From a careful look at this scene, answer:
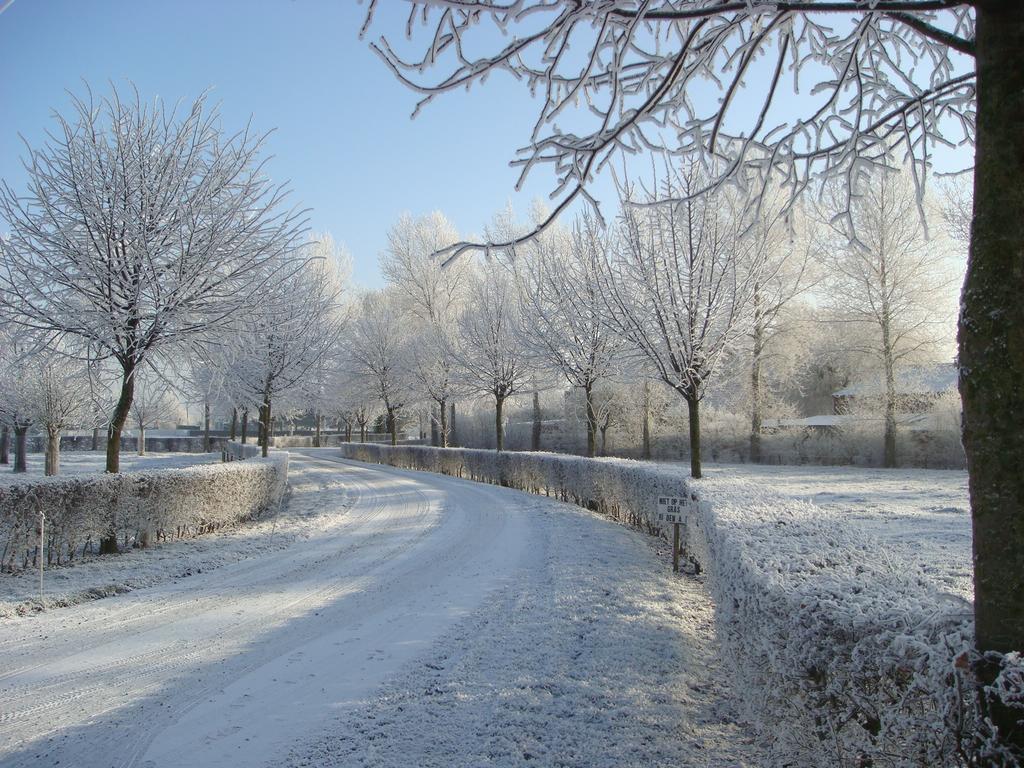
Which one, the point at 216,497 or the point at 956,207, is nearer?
the point at 216,497

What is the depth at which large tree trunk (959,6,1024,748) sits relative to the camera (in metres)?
1.81

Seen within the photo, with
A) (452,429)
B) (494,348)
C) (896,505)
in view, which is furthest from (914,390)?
(452,429)

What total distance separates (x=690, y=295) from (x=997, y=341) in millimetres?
8778

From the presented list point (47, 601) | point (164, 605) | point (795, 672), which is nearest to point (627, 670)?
point (795, 672)

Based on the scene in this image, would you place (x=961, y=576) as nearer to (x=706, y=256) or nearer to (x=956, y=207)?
(x=706, y=256)

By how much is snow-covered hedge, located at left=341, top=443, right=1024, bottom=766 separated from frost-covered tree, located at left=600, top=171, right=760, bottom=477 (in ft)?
19.5

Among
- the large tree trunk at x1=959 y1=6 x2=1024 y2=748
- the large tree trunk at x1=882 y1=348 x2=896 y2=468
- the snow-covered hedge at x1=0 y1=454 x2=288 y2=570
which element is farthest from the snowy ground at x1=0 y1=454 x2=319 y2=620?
the large tree trunk at x1=882 y1=348 x2=896 y2=468

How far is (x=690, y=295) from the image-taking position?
10359 millimetres

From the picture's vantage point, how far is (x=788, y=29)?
9.46 feet

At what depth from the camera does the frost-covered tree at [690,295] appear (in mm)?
10336

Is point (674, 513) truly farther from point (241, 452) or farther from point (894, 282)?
point (241, 452)

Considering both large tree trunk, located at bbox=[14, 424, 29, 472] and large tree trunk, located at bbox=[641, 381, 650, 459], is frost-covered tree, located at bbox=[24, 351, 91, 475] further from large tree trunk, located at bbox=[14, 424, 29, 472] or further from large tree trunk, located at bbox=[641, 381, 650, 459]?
large tree trunk, located at bbox=[641, 381, 650, 459]

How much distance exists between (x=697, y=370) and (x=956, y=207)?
15519 mm

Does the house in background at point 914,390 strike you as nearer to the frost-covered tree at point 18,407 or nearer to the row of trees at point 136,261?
the row of trees at point 136,261
